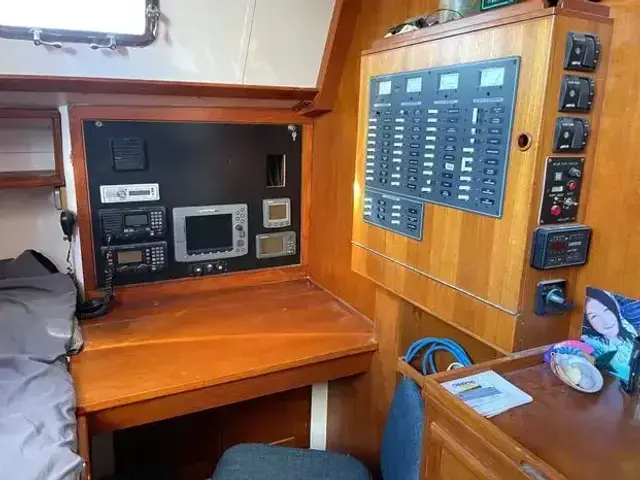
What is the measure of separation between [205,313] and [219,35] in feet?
3.14

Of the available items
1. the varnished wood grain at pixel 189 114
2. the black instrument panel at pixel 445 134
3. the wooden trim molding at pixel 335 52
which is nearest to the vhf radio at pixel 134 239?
the varnished wood grain at pixel 189 114

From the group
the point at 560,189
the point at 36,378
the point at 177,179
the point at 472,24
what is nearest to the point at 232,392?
the point at 36,378

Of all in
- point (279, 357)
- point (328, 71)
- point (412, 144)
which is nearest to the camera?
point (412, 144)

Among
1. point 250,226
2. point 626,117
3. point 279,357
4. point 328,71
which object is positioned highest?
point 328,71

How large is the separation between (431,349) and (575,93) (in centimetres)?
79

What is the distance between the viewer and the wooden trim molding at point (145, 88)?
61.0 inches

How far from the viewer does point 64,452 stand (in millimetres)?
1092

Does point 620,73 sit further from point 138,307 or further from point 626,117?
point 138,307

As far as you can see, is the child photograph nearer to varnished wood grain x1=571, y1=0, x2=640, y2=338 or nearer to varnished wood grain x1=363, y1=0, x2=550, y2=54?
varnished wood grain x1=571, y1=0, x2=640, y2=338

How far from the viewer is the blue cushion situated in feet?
4.15

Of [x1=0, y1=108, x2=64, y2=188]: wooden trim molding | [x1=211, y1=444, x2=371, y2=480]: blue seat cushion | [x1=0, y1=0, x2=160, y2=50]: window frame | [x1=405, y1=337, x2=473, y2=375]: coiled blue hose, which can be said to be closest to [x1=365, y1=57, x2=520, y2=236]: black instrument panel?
[x1=405, y1=337, x2=473, y2=375]: coiled blue hose

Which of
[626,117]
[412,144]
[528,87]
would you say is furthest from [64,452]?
[626,117]

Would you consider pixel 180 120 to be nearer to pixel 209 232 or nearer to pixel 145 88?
pixel 145 88

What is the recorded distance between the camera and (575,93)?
0.97m
